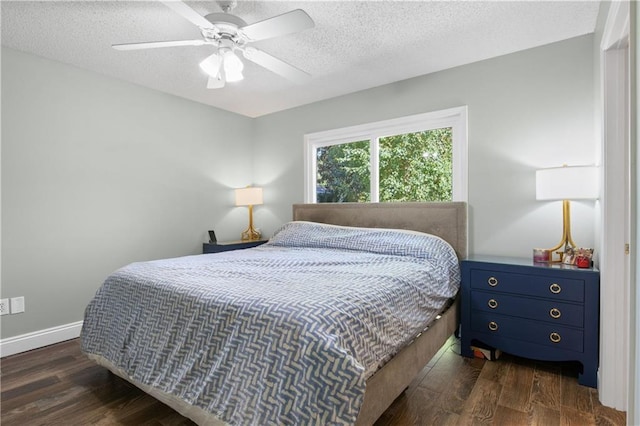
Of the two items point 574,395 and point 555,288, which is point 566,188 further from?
point 574,395

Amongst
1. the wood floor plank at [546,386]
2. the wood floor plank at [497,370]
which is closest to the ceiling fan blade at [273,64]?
the wood floor plank at [497,370]

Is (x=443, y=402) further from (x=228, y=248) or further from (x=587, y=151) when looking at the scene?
(x=228, y=248)

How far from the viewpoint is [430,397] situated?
1.89m

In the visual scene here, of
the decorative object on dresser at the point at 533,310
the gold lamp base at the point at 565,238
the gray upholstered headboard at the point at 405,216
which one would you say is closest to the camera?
the decorative object on dresser at the point at 533,310

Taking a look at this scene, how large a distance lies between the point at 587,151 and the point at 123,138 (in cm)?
391

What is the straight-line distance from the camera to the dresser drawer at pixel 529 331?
80.4 inches

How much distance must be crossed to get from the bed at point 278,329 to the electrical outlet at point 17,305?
0.99 metres

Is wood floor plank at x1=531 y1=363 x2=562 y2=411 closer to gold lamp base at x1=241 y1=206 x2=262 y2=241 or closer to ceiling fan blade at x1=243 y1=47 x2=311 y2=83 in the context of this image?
ceiling fan blade at x1=243 y1=47 x2=311 y2=83

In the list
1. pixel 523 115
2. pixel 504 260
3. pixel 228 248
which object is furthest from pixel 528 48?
pixel 228 248


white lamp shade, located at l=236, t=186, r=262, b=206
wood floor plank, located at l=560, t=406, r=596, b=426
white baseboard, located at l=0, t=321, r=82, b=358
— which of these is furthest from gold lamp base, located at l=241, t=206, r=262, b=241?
wood floor plank, located at l=560, t=406, r=596, b=426

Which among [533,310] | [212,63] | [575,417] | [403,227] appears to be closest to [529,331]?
Answer: [533,310]

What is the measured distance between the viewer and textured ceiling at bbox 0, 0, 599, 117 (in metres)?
2.05

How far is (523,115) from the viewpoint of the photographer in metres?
2.62

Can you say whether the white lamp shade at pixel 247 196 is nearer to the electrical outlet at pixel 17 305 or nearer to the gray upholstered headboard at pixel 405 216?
the gray upholstered headboard at pixel 405 216
